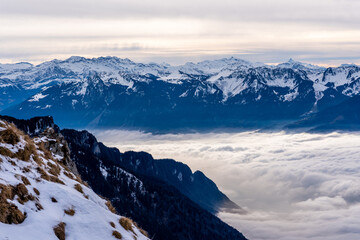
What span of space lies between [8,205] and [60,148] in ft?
95.4

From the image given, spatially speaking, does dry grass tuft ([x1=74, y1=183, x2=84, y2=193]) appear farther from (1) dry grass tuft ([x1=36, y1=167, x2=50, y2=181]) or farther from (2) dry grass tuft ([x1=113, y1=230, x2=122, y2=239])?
(2) dry grass tuft ([x1=113, y1=230, x2=122, y2=239])

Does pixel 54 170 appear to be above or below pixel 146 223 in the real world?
above

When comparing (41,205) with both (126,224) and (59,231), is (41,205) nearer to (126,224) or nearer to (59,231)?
(59,231)

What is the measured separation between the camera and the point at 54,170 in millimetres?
34750

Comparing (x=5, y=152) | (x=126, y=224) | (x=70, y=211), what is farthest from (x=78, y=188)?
(x=70, y=211)

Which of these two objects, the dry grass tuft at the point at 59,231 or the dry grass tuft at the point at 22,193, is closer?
the dry grass tuft at the point at 59,231

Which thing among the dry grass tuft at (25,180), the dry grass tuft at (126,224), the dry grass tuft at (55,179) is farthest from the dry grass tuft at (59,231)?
the dry grass tuft at (55,179)

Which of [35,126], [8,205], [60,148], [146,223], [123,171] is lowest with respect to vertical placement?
[146,223]

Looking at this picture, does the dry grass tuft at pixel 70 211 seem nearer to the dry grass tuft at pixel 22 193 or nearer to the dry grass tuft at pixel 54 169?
the dry grass tuft at pixel 22 193

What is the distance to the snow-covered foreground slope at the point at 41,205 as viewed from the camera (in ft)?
70.9

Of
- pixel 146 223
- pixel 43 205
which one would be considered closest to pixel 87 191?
pixel 43 205

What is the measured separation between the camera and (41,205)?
24.9 metres

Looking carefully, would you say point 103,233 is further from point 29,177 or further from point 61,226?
point 29,177

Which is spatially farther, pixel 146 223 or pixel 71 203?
pixel 146 223
